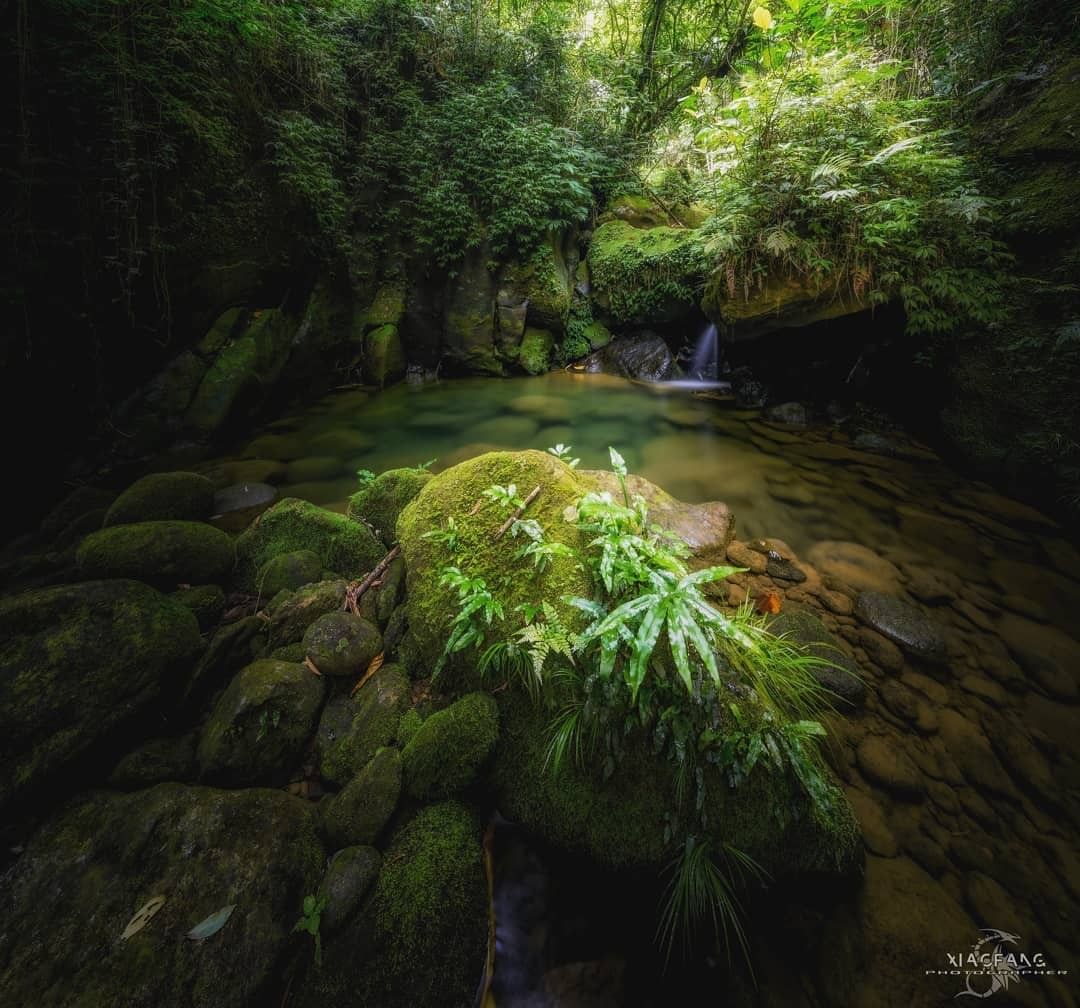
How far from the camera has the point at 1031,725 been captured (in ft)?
9.03

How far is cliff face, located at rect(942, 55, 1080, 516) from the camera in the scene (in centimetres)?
456

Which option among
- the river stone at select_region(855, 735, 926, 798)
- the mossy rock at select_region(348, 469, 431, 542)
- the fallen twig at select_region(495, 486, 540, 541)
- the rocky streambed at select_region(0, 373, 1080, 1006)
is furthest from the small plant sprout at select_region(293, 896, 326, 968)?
the river stone at select_region(855, 735, 926, 798)

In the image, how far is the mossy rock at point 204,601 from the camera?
2912mm

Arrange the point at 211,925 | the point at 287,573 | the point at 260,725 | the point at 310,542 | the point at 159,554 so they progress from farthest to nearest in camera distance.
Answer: the point at 310,542 < the point at 287,573 < the point at 159,554 < the point at 260,725 < the point at 211,925

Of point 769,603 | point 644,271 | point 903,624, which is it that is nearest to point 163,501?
point 769,603

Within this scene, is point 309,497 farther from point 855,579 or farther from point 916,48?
point 916,48

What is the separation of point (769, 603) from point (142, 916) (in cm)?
424

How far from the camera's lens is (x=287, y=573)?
10.5ft

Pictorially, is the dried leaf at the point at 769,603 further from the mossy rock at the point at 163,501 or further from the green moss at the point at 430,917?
the mossy rock at the point at 163,501

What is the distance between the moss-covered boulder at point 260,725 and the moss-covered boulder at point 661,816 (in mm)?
1287

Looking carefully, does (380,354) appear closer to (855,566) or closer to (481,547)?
(481,547)

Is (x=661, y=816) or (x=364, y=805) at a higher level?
(x=661, y=816)

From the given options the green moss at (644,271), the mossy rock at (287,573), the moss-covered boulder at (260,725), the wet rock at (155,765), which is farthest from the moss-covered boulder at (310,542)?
the green moss at (644,271)

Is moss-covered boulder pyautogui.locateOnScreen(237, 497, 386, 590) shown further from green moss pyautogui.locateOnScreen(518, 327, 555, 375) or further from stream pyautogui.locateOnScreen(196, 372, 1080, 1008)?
green moss pyautogui.locateOnScreen(518, 327, 555, 375)
